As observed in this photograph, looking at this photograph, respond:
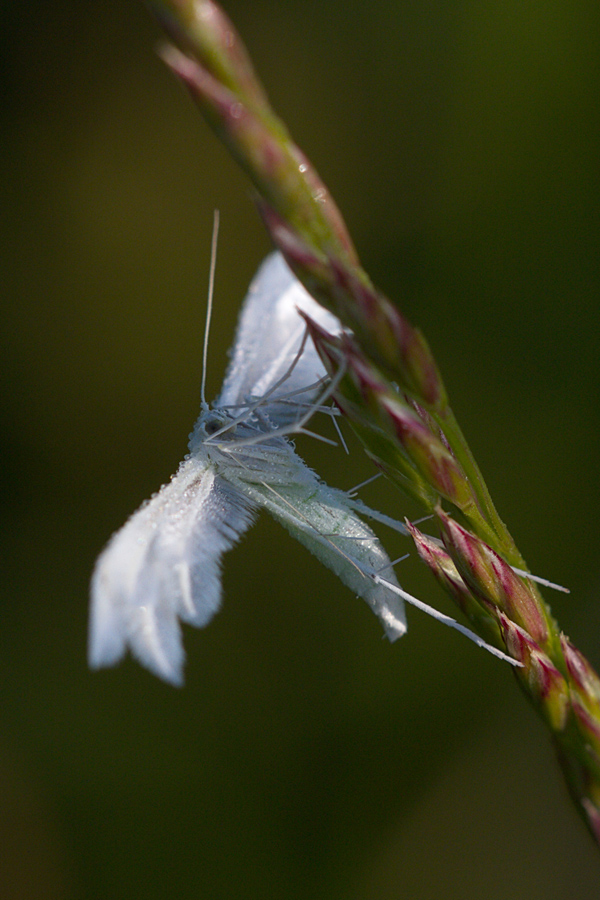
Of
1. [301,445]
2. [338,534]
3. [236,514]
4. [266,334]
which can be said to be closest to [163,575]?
[236,514]

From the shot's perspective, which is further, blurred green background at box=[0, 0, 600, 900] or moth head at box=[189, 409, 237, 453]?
blurred green background at box=[0, 0, 600, 900]

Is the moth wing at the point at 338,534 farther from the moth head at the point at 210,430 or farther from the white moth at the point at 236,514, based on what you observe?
the moth head at the point at 210,430

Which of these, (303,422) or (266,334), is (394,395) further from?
(266,334)

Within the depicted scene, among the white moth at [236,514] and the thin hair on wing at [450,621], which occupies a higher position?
the white moth at [236,514]

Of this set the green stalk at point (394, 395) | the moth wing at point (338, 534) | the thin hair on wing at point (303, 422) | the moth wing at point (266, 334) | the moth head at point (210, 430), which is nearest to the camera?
the green stalk at point (394, 395)

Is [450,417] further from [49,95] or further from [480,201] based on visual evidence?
[49,95]

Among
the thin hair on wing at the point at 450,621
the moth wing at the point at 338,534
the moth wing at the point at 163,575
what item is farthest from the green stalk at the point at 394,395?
the moth wing at the point at 163,575

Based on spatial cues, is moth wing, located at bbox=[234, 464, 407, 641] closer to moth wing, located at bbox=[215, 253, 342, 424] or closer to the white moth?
the white moth

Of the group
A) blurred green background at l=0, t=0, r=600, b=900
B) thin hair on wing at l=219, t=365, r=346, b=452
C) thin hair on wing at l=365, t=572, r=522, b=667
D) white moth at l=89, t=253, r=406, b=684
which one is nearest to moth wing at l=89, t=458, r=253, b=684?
white moth at l=89, t=253, r=406, b=684
